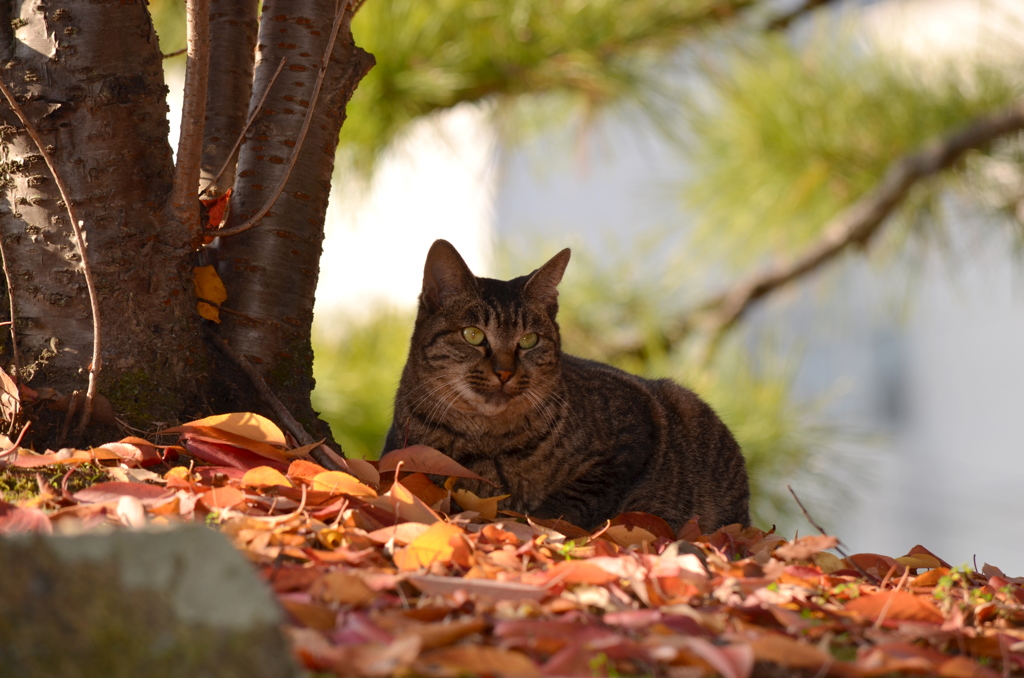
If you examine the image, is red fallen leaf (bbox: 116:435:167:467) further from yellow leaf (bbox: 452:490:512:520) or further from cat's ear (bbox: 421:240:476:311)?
cat's ear (bbox: 421:240:476:311)

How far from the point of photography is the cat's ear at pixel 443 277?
69.6 inches

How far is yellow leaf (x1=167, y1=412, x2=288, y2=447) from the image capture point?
1211 mm

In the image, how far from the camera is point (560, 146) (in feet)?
12.1

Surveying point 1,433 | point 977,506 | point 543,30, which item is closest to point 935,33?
point 977,506

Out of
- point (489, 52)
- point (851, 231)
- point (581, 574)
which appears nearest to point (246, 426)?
point (581, 574)

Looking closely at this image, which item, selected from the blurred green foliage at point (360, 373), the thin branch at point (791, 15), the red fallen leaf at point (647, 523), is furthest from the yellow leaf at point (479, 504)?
the thin branch at point (791, 15)

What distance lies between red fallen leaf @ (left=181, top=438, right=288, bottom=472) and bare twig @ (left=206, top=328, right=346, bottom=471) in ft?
0.47

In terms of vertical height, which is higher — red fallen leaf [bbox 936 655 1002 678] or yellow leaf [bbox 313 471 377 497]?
yellow leaf [bbox 313 471 377 497]

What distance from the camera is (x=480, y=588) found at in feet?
2.89

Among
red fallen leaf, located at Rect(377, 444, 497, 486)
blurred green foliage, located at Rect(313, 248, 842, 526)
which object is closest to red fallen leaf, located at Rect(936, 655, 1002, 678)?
red fallen leaf, located at Rect(377, 444, 497, 486)

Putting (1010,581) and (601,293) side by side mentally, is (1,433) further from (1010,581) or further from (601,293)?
(601,293)

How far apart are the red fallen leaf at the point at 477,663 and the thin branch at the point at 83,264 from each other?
27.9 inches

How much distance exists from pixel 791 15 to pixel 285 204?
110 inches

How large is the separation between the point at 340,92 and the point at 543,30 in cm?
171
